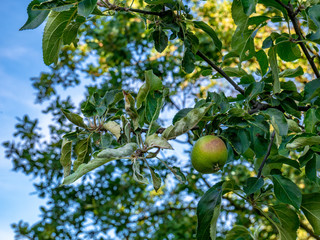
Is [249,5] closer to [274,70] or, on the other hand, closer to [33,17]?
[274,70]

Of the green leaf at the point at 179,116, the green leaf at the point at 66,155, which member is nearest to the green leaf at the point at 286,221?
the green leaf at the point at 179,116

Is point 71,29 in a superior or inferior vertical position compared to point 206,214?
superior

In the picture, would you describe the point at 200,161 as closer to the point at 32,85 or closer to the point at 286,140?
the point at 286,140

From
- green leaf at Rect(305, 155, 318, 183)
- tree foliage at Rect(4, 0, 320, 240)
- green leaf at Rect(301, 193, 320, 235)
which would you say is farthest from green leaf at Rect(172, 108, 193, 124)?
green leaf at Rect(301, 193, 320, 235)

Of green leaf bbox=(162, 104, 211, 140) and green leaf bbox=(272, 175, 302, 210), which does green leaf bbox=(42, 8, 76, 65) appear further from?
green leaf bbox=(272, 175, 302, 210)

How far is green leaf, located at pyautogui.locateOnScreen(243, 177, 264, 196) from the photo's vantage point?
977mm

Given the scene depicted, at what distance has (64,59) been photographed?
3264mm

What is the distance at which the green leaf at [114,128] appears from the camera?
1006 mm

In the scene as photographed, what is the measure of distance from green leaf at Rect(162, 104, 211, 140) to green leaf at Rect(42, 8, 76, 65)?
409mm

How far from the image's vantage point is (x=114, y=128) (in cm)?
102

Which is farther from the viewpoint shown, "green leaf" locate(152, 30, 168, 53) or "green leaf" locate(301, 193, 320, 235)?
"green leaf" locate(152, 30, 168, 53)

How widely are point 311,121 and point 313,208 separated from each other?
32 cm

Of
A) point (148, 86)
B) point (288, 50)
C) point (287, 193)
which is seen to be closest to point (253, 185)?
point (287, 193)

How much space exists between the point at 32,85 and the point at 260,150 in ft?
8.71
